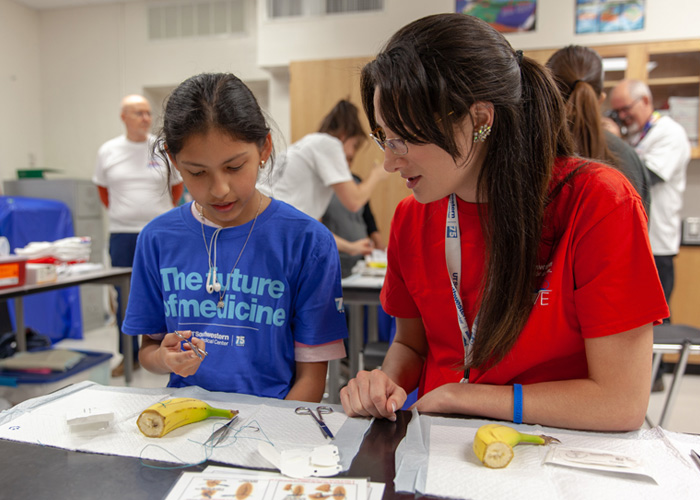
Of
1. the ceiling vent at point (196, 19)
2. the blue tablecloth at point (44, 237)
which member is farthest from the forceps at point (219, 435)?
the ceiling vent at point (196, 19)

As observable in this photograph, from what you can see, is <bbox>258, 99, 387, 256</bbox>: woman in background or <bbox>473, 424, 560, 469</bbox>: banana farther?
<bbox>258, 99, 387, 256</bbox>: woman in background

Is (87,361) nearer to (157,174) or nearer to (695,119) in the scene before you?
(157,174)

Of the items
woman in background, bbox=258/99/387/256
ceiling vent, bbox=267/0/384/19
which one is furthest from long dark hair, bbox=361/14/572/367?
ceiling vent, bbox=267/0/384/19

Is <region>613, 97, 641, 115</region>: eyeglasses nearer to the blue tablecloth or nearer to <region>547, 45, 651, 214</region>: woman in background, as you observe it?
<region>547, 45, 651, 214</region>: woman in background

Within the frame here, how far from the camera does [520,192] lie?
837mm

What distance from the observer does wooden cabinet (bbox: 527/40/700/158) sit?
344 cm

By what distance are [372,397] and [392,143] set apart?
39cm

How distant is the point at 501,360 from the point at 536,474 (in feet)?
0.91

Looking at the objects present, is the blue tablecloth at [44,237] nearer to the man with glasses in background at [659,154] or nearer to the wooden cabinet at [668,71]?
the wooden cabinet at [668,71]

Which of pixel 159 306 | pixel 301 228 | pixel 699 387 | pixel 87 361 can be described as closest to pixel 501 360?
pixel 301 228

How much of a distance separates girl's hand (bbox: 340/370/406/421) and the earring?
1.33ft

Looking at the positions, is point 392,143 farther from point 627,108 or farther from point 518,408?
point 627,108

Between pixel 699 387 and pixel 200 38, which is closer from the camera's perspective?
pixel 699 387

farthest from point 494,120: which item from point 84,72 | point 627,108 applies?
point 84,72
